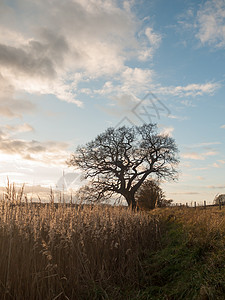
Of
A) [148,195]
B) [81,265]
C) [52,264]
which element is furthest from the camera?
[148,195]

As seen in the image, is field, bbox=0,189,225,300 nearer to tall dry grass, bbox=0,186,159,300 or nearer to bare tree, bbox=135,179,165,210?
tall dry grass, bbox=0,186,159,300

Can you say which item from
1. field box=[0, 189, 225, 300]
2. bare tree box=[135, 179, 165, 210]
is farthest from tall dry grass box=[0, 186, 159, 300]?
bare tree box=[135, 179, 165, 210]

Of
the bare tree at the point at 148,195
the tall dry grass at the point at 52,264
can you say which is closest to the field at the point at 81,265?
the tall dry grass at the point at 52,264

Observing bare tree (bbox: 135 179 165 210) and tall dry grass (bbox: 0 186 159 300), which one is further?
bare tree (bbox: 135 179 165 210)

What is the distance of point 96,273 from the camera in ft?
14.2

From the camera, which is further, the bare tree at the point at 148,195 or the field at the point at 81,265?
the bare tree at the point at 148,195

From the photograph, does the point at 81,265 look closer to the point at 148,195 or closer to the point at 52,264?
the point at 52,264

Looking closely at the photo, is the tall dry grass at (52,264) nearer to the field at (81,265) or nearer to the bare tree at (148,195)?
the field at (81,265)

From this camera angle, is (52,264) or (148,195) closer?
(52,264)

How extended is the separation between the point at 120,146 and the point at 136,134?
206cm

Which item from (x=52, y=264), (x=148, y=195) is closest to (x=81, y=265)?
(x=52, y=264)

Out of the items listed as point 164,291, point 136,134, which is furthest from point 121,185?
point 164,291

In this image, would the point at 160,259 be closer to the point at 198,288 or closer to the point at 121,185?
the point at 198,288

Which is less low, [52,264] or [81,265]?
[52,264]
